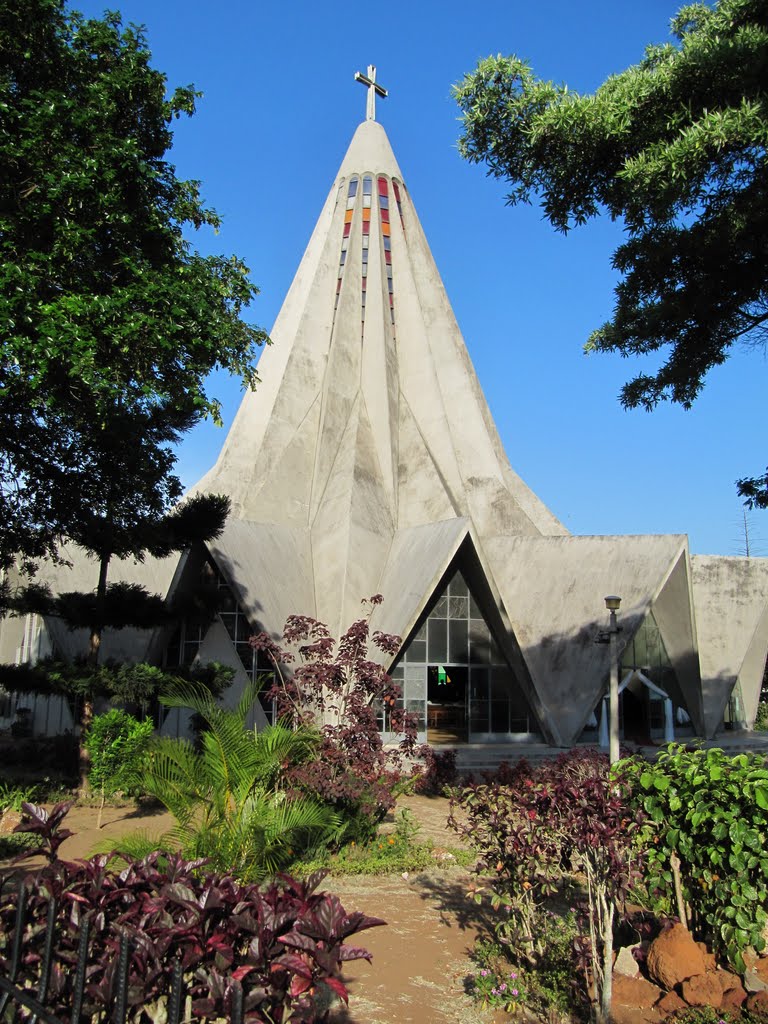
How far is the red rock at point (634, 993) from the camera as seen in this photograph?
516 cm

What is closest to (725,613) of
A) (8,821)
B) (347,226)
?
(347,226)

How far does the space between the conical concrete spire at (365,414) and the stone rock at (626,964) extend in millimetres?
14600

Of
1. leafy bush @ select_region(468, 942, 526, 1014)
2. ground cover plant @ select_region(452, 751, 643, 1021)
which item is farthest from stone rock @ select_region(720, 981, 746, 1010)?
leafy bush @ select_region(468, 942, 526, 1014)

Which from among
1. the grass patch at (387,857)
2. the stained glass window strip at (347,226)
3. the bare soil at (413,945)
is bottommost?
the bare soil at (413,945)

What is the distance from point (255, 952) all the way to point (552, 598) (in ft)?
63.6

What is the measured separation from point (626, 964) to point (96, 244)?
892 centimetres

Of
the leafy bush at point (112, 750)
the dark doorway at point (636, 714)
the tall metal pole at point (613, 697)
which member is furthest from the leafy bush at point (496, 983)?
the dark doorway at point (636, 714)

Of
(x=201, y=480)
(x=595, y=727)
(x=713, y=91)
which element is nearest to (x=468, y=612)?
(x=595, y=727)

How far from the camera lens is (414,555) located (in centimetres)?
2109

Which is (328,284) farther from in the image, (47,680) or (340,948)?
(340,948)

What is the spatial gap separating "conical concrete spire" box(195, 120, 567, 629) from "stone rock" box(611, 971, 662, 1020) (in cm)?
1479

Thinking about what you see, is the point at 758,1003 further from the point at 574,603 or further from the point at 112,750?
the point at 574,603

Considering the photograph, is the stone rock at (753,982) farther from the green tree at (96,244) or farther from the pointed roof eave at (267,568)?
the pointed roof eave at (267,568)

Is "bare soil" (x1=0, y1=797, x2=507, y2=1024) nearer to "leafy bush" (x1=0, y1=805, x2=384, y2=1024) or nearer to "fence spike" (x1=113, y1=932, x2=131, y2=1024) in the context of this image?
"leafy bush" (x1=0, y1=805, x2=384, y2=1024)
